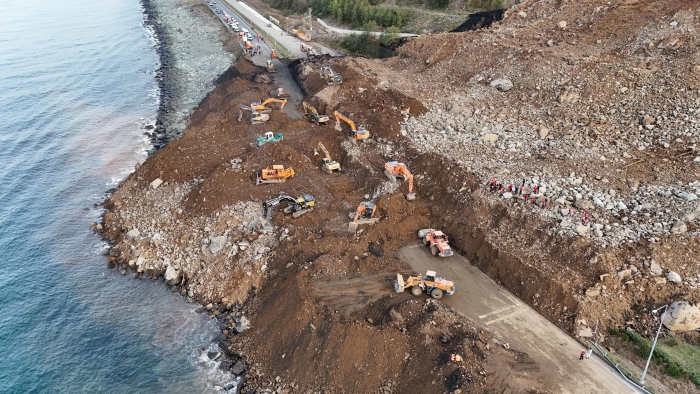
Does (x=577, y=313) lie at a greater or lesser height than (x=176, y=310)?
greater

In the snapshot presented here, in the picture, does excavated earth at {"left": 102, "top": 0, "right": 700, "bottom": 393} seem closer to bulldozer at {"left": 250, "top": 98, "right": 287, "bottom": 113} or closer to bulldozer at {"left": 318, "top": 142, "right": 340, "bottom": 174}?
bulldozer at {"left": 318, "top": 142, "right": 340, "bottom": 174}

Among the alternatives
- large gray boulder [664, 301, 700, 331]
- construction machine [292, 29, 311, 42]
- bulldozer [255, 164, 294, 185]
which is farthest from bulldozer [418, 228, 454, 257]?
construction machine [292, 29, 311, 42]

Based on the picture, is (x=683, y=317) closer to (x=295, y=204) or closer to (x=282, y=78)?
(x=295, y=204)

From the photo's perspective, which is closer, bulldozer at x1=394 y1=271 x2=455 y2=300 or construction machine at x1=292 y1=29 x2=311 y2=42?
bulldozer at x1=394 y1=271 x2=455 y2=300

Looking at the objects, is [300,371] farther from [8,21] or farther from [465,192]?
[8,21]

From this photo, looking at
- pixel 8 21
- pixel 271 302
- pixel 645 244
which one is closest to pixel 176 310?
pixel 271 302

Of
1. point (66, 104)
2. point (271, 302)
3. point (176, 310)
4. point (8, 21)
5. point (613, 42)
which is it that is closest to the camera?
point (271, 302)
